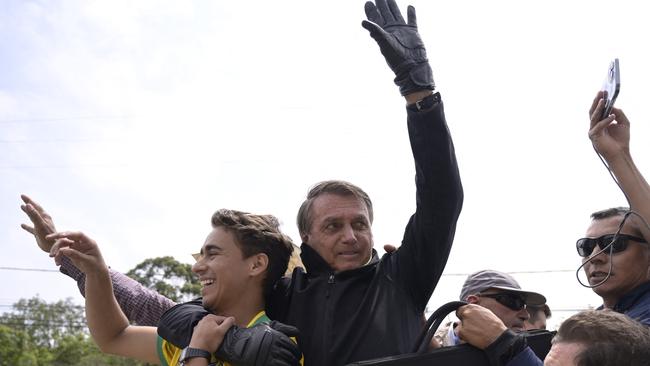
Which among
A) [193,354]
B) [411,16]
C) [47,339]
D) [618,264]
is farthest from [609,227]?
[47,339]

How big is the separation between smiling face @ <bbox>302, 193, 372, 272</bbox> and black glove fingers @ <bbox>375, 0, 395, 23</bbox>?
2.27 feet

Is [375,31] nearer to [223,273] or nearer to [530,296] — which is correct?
[223,273]

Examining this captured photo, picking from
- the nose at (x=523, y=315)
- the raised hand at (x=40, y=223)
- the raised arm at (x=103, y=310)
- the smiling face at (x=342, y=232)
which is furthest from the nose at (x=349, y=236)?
the nose at (x=523, y=315)

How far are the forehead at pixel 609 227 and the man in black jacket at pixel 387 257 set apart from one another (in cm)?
99

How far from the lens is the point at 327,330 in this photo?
2572 millimetres

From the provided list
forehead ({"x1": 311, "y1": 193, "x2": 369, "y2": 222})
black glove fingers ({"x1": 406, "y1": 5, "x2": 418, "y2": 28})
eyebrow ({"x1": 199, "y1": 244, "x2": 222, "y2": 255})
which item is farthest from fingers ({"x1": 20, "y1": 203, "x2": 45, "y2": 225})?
black glove fingers ({"x1": 406, "y1": 5, "x2": 418, "y2": 28})

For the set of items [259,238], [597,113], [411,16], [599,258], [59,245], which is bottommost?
[599,258]

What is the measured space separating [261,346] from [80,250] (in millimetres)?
1123

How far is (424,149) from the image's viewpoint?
248 centimetres

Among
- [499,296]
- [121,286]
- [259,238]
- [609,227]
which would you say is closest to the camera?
[259,238]

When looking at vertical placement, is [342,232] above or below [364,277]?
above

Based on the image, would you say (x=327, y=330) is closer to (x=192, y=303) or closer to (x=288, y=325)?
(x=288, y=325)

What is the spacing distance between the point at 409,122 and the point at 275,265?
89 cm

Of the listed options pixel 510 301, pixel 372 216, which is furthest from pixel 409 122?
pixel 510 301
